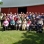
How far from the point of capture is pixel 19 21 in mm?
16781

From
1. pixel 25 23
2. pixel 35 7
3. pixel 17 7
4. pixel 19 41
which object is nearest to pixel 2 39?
pixel 19 41

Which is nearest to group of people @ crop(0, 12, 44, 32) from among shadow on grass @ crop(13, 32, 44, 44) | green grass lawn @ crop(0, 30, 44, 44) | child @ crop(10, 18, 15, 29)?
child @ crop(10, 18, 15, 29)

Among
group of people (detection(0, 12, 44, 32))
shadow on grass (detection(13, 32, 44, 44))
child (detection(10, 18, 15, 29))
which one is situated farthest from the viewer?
child (detection(10, 18, 15, 29))

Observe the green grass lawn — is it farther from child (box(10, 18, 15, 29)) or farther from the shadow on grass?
child (box(10, 18, 15, 29))

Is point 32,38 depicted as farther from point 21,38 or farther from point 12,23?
point 12,23

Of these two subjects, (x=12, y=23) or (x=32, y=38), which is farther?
(x=12, y=23)

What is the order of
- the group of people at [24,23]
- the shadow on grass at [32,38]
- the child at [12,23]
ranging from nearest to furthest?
the shadow on grass at [32,38]
the group of people at [24,23]
the child at [12,23]

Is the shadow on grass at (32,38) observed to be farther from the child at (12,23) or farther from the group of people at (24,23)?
the child at (12,23)

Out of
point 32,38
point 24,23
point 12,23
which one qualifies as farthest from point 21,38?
point 12,23

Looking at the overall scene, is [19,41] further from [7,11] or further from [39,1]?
[7,11]

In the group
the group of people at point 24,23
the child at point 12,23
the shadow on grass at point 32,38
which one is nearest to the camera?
the shadow on grass at point 32,38

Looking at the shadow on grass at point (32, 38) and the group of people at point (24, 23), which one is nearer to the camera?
the shadow on grass at point (32, 38)

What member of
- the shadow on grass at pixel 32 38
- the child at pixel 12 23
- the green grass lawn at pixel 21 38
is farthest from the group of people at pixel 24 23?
the green grass lawn at pixel 21 38

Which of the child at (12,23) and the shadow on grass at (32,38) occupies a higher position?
the child at (12,23)
